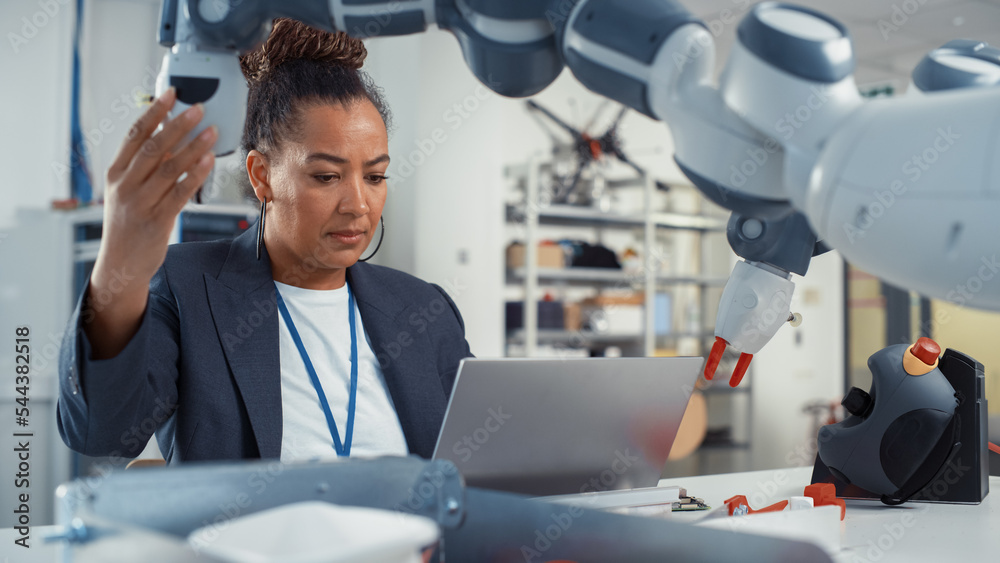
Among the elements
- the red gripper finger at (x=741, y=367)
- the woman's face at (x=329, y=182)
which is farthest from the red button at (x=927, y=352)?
the woman's face at (x=329, y=182)

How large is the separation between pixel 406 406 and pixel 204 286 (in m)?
0.36

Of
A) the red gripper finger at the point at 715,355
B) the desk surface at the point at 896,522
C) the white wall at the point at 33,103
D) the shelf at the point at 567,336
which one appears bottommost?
the shelf at the point at 567,336

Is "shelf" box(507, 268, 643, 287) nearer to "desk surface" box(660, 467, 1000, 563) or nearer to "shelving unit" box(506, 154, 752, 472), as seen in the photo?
"shelving unit" box(506, 154, 752, 472)

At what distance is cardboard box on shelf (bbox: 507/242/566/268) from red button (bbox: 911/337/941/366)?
3.18 meters

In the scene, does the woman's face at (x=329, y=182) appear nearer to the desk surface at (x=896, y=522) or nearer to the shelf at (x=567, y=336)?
the desk surface at (x=896, y=522)

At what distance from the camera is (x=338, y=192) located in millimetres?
1248

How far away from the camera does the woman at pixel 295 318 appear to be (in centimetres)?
117

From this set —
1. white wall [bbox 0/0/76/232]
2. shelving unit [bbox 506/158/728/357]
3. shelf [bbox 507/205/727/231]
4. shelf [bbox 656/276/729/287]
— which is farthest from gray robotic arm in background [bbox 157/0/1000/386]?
shelf [bbox 656/276/729/287]

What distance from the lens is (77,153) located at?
365 cm

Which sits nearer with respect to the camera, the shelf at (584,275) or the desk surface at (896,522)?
the desk surface at (896,522)

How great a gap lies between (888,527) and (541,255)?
3401mm

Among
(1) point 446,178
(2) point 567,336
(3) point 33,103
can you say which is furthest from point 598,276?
(3) point 33,103

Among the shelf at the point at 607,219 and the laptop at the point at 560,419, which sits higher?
the shelf at the point at 607,219

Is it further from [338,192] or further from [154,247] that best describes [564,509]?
[338,192]
